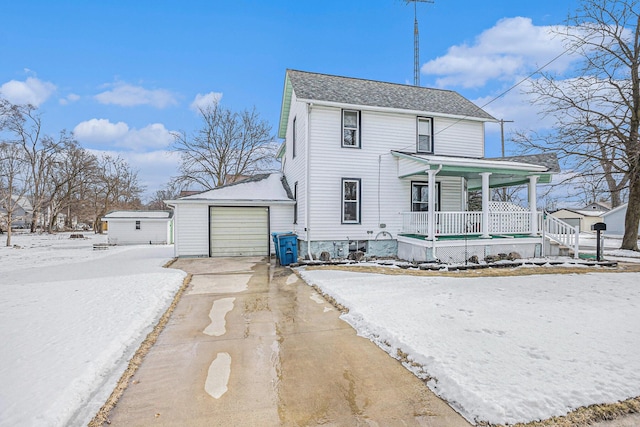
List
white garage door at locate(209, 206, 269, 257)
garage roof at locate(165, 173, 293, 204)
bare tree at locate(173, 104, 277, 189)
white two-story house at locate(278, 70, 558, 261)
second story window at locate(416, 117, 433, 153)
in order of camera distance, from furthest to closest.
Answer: bare tree at locate(173, 104, 277, 189) → white garage door at locate(209, 206, 269, 257) → garage roof at locate(165, 173, 293, 204) → second story window at locate(416, 117, 433, 153) → white two-story house at locate(278, 70, 558, 261)

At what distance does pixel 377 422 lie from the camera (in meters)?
2.63

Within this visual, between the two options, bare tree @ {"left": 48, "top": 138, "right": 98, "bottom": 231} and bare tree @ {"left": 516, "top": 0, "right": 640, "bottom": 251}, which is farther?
bare tree @ {"left": 48, "top": 138, "right": 98, "bottom": 231}

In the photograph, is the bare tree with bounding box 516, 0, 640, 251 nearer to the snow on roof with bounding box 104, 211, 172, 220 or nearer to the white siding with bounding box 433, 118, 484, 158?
the white siding with bounding box 433, 118, 484, 158

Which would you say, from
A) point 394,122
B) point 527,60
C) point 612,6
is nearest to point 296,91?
point 394,122

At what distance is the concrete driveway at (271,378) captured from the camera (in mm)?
2717

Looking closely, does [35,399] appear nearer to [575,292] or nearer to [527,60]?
[575,292]

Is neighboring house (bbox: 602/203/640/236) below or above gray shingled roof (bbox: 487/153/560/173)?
below

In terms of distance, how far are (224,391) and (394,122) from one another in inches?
454

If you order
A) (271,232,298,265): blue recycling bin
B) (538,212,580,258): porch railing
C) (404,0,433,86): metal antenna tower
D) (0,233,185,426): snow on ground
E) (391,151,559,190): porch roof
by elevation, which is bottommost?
(0,233,185,426): snow on ground

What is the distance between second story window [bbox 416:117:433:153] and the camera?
42.8 ft

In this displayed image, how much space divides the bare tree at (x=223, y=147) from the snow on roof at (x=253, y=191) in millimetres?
13326

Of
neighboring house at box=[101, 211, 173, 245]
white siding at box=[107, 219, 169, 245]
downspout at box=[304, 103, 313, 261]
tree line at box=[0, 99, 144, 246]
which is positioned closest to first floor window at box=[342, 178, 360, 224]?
downspout at box=[304, 103, 313, 261]

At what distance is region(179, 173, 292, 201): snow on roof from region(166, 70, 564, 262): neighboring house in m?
0.09

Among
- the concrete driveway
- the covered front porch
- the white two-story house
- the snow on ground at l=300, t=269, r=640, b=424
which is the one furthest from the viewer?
the white two-story house
